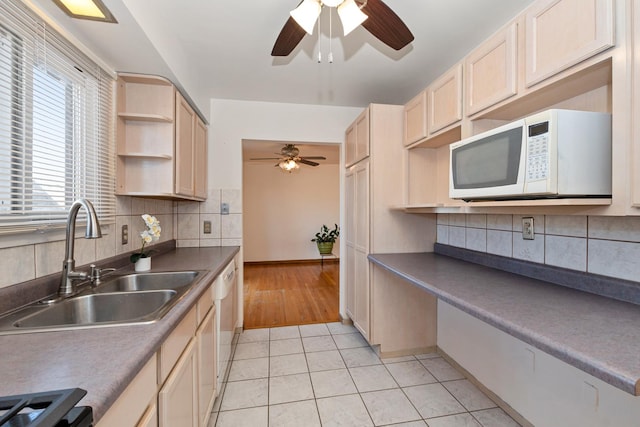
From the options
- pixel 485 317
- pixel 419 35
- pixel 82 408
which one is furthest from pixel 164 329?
pixel 419 35

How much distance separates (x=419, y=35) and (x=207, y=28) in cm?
133

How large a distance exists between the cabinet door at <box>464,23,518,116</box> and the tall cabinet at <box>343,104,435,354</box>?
77 cm

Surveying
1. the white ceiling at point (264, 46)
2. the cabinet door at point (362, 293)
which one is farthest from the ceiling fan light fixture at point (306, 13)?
the cabinet door at point (362, 293)

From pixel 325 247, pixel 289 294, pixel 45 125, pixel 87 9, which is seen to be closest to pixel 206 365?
pixel 45 125

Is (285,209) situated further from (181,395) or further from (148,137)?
(181,395)

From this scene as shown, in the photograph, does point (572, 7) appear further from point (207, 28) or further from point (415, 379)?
point (415, 379)

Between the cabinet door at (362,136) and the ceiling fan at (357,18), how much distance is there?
35.9 inches

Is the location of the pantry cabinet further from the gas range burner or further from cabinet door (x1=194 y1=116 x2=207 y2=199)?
the gas range burner

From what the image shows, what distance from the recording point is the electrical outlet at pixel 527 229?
5.09ft

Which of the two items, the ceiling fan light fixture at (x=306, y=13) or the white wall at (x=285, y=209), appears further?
the white wall at (x=285, y=209)

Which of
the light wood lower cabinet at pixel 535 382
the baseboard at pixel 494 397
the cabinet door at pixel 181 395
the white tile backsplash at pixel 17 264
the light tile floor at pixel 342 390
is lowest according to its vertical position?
the light tile floor at pixel 342 390

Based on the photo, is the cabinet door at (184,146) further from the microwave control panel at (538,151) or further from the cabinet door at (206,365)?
the microwave control panel at (538,151)

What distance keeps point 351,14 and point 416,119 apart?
1050mm

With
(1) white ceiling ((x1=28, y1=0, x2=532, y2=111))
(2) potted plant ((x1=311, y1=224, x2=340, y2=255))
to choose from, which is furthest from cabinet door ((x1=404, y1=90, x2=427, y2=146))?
(2) potted plant ((x1=311, y1=224, x2=340, y2=255))
